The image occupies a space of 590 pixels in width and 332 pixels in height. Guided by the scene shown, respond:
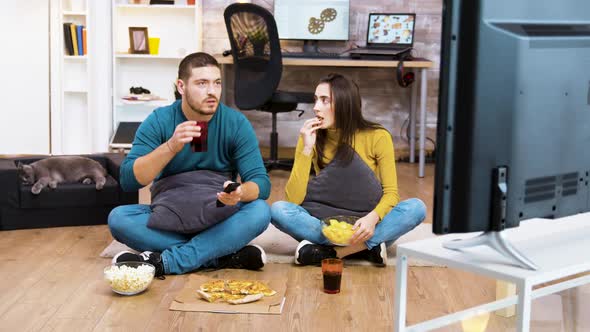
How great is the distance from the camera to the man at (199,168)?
337 centimetres

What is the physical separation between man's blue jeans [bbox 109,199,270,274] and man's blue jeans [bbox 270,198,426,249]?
0.12 metres

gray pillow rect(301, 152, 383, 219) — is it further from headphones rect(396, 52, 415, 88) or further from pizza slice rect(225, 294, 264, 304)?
headphones rect(396, 52, 415, 88)

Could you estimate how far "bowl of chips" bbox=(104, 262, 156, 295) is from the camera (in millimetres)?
3039

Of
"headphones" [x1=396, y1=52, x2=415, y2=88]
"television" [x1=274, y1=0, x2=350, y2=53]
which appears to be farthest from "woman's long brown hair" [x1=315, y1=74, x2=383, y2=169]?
"television" [x1=274, y1=0, x2=350, y2=53]

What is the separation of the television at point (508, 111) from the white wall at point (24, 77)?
5.61 m

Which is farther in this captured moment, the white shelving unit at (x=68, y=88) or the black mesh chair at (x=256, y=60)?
the white shelving unit at (x=68, y=88)

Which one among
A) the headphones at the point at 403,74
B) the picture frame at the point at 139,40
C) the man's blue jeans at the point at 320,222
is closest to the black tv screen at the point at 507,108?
the man's blue jeans at the point at 320,222

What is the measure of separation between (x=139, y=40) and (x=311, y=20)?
4.33ft

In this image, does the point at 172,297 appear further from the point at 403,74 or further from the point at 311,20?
the point at 311,20

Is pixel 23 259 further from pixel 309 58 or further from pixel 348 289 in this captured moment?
pixel 309 58

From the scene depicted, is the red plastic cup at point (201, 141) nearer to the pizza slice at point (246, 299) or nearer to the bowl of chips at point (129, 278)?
the bowl of chips at point (129, 278)

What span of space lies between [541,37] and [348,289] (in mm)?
1759

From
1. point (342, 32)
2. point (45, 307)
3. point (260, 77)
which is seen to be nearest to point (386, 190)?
point (45, 307)

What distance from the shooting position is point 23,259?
3.61m
